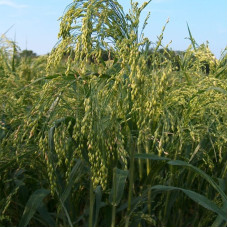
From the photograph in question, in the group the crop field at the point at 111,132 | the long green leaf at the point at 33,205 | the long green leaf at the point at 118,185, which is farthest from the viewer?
the long green leaf at the point at 33,205

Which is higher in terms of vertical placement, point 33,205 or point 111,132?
point 111,132

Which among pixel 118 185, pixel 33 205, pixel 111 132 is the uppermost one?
pixel 111 132

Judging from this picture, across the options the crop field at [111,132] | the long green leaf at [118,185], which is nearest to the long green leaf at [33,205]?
the crop field at [111,132]

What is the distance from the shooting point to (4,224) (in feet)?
5.93

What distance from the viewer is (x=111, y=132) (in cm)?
136

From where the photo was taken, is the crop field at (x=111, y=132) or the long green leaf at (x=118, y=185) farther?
the long green leaf at (x=118, y=185)

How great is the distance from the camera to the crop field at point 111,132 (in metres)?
1.34

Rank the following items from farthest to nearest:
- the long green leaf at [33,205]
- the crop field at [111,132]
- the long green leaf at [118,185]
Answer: the long green leaf at [33,205] → the long green leaf at [118,185] → the crop field at [111,132]

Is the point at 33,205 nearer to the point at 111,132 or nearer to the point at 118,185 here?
the point at 118,185

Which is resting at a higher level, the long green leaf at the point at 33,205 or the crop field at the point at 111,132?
the crop field at the point at 111,132

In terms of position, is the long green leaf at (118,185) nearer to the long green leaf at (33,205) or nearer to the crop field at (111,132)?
the crop field at (111,132)

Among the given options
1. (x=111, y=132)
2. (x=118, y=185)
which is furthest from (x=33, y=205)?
(x=111, y=132)

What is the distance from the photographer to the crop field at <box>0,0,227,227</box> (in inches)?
52.6

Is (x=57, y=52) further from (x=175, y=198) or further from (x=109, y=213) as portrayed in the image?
(x=175, y=198)
